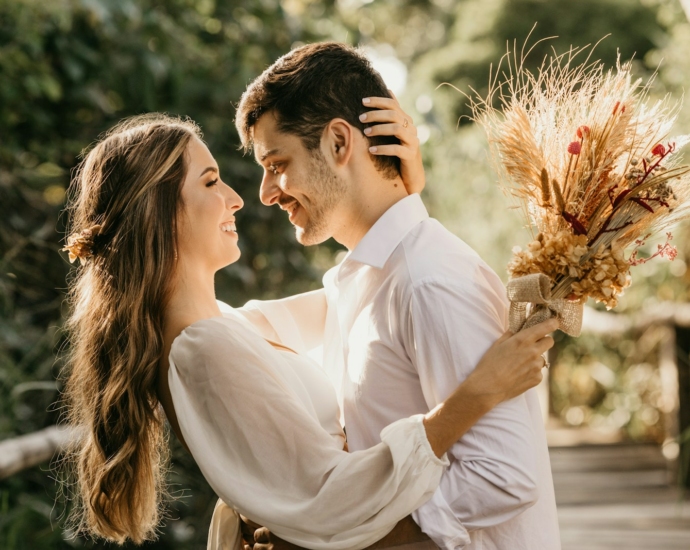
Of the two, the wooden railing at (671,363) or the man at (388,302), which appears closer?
the man at (388,302)

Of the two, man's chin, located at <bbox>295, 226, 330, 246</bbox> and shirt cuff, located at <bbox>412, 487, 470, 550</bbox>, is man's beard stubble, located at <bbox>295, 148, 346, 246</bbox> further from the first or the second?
shirt cuff, located at <bbox>412, 487, 470, 550</bbox>

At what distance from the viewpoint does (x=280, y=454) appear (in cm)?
189

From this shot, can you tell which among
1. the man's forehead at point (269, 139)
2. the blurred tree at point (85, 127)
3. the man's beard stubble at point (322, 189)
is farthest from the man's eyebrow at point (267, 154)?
the blurred tree at point (85, 127)

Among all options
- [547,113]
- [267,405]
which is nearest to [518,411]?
[267,405]

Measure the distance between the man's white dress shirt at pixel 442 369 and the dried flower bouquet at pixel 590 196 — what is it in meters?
0.12

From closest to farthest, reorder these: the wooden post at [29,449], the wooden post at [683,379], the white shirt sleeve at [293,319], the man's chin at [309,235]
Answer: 1. the man's chin at [309,235]
2. the white shirt sleeve at [293,319]
3. the wooden post at [29,449]
4. the wooden post at [683,379]

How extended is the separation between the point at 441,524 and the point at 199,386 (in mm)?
602

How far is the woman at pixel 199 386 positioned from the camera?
179 cm

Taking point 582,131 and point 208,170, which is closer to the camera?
point 582,131

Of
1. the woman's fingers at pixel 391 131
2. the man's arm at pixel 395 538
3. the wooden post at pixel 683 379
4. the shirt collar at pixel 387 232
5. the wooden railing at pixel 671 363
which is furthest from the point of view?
the wooden post at pixel 683 379

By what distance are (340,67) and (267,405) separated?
885 mm

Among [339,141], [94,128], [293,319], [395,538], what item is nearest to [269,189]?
→ [339,141]

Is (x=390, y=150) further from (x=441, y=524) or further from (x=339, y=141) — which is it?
(x=441, y=524)

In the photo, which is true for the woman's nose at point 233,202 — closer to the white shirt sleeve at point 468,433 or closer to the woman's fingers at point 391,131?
the woman's fingers at point 391,131
